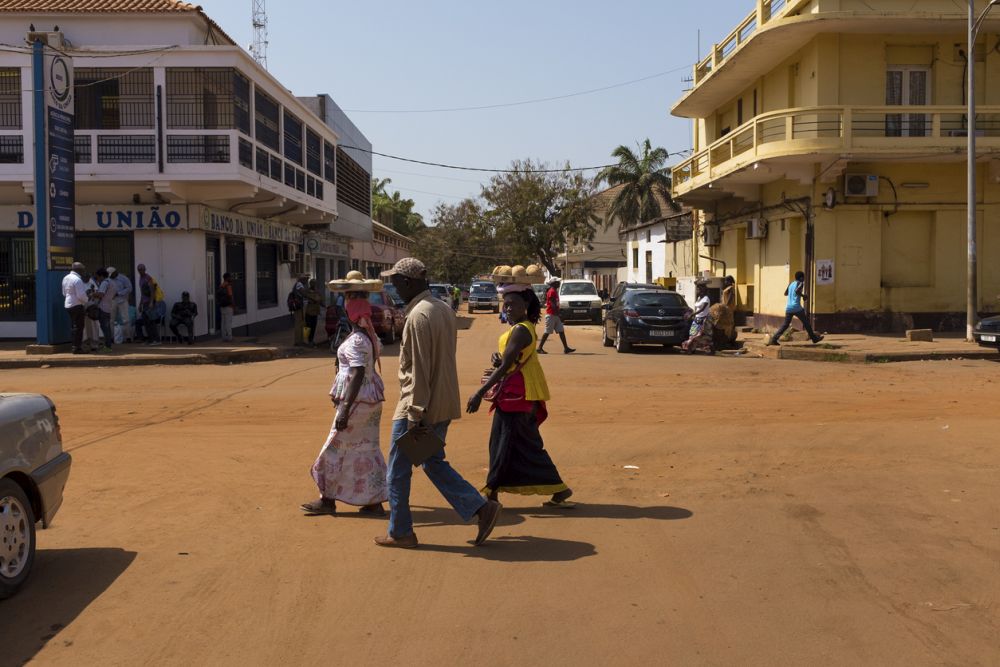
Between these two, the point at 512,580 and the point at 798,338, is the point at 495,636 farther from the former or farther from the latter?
the point at 798,338

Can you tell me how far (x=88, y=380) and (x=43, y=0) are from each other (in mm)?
12439

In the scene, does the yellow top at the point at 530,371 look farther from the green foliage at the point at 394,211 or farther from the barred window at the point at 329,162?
the green foliage at the point at 394,211

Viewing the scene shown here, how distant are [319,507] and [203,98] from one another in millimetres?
16968

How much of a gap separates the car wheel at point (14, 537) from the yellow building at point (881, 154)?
1961 centimetres

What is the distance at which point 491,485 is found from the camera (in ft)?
22.5

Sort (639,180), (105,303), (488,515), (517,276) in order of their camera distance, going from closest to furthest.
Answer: (488,515)
(517,276)
(105,303)
(639,180)

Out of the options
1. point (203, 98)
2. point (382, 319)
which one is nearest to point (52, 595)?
point (382, 319)

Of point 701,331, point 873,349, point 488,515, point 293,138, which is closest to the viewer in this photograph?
point 488,515

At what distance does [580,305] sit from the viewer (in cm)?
3566

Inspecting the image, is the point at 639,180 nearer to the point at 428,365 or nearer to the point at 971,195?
the point at 971,195

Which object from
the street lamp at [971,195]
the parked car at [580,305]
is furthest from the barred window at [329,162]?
the street lamp at [971,195]

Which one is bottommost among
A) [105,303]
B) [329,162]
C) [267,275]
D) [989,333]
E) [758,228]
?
[989,333]

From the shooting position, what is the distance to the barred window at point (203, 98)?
2128cm

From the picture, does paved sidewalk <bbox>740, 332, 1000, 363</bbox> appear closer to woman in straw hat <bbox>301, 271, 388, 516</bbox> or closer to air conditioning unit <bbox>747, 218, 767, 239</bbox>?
air conditioning unit <bbox>747, 218, 767, 239</bbox>
